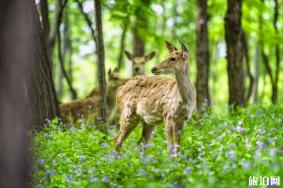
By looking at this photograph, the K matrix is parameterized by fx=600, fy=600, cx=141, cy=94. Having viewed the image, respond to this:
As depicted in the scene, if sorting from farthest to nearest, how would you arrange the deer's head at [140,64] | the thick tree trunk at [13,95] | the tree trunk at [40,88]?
the deer's head at [140,64], the tree trunk at [40,88], the thick tree trunk at [13,95]

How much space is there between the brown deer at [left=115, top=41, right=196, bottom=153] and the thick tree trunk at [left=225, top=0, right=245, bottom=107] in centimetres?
404

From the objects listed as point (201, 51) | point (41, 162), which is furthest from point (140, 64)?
point (41, 162)

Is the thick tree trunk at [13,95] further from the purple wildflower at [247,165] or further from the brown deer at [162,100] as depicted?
the brown deer at [162,100]

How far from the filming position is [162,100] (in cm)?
894

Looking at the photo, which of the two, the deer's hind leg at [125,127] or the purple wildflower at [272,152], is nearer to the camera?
the purple wildflower at [272,152]

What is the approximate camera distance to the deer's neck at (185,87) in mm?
8539

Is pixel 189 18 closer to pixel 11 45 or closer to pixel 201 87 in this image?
pixel 201 87

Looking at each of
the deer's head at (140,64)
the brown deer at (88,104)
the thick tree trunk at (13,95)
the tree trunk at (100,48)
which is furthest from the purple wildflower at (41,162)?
the deer's head at (140,64)

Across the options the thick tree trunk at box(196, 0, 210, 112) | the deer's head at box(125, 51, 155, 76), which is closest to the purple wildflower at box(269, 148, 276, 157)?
the thick tree trunk at box(196, 0, 210, 112)

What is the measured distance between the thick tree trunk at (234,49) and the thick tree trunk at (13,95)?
840cm

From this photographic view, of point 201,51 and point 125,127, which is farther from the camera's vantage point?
point 201,51

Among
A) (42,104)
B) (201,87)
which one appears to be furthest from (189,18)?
(42,104)

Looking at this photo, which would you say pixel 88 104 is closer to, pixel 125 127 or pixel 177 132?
pixel 125 127

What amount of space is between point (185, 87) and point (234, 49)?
16.5 feet
